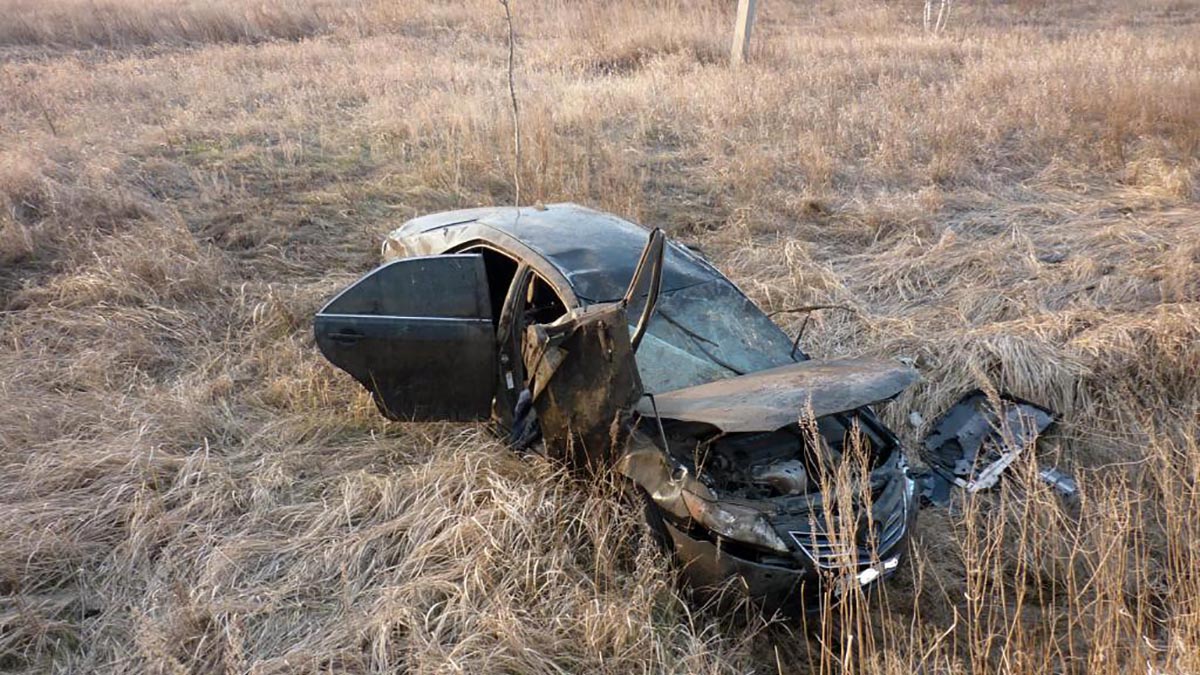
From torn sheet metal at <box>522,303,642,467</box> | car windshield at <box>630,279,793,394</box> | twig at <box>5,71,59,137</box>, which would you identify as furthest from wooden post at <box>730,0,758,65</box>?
torn sheet metal at <box>522,303,642,467</box>

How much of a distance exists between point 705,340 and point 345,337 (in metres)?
1.66

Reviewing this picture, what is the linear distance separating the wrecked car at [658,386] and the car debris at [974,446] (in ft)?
3.09

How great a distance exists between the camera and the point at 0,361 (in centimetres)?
470

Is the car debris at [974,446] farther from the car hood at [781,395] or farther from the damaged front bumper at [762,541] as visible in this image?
the damaged front bumper at [762,541]

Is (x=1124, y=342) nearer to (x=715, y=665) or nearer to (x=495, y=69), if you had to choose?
(x=715, y=665)

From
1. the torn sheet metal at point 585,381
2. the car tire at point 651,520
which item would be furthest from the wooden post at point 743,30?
the car tire at point 651,520

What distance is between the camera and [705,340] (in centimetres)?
376

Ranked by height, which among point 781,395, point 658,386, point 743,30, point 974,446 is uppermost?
point 743,30

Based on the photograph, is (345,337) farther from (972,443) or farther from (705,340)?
(972,443)

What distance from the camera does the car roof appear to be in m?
3.69

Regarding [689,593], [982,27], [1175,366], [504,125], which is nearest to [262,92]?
[504,125]

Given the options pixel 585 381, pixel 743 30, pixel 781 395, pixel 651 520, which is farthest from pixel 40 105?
pixel 781 395

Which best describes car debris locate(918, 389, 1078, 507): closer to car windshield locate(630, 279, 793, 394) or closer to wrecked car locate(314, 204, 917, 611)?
wrecked car locate(314, 204, 917, 611)

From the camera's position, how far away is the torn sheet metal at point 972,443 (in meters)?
4.20
